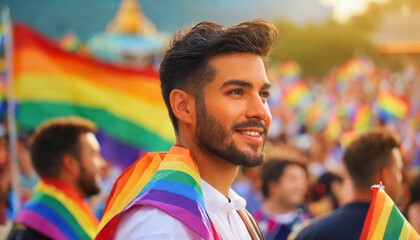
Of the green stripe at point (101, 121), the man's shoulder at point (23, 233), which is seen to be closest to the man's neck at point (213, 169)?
the man's shoulder at point (23, 233)

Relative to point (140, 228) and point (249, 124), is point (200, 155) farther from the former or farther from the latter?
point (140, 228)

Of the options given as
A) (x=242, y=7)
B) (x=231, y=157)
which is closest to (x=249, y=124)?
(x=231, y=157)

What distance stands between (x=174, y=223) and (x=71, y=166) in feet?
9.34

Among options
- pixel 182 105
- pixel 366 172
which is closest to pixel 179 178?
pixel 182 105

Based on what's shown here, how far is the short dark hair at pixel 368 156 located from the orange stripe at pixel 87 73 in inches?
149

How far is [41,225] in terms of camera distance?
4766 mm

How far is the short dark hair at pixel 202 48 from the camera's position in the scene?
282cm

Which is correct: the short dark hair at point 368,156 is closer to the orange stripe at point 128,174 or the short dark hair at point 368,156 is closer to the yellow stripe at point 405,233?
the yellow stripe at point 405,233

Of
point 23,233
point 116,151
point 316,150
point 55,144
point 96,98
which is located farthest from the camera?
point 316,150

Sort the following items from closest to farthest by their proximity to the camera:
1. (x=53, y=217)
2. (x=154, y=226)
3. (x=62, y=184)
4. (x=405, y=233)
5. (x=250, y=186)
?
(x=154, y=226), (x=405, y=233), (x=53, y=217), (x=62, y=184), (x=250, y=186)

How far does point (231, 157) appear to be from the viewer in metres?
2.78

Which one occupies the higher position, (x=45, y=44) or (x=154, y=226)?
(x=45, y=44)

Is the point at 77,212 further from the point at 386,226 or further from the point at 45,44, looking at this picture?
the point at 45,44

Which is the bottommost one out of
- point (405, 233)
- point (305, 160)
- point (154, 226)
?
point (154, 226)
